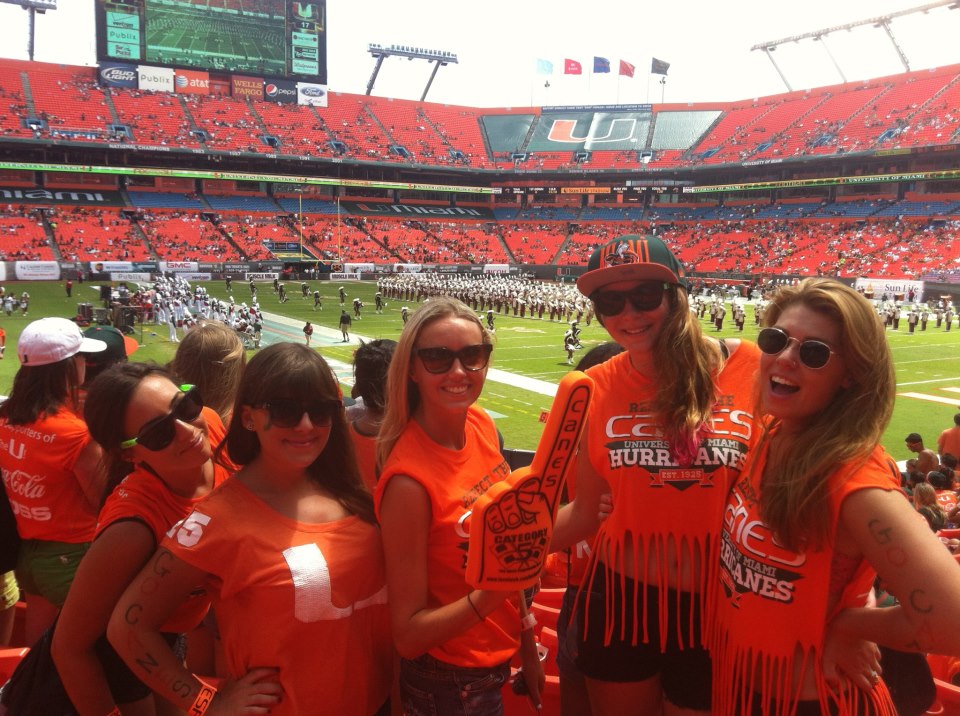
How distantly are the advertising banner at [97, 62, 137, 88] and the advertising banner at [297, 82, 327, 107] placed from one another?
14.6m

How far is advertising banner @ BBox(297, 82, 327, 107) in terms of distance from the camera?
2714 inches

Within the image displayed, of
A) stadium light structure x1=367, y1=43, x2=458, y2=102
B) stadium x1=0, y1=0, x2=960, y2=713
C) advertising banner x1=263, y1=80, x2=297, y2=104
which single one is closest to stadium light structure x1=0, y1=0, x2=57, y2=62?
stadium x1=0, y1=0, x2=960, y2=713

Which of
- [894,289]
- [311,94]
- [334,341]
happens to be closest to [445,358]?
[334,341]

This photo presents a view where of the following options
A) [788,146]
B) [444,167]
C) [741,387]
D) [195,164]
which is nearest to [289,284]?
[195,164]

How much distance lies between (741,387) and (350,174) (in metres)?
69.7

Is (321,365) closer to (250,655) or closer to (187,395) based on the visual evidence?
(187,395)

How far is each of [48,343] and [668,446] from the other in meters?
2.88

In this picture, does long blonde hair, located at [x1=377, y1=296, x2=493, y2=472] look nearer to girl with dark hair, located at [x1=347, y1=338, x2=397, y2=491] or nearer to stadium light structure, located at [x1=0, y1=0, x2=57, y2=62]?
girl with dark hair, located at [x1=347, y1=338, x2=397, y2=491]

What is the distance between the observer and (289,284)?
159ft

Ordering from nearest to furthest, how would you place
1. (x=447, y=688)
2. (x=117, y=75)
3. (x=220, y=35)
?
(x=447, y=688)
(x=117, y=75)
(x=220, y=35)

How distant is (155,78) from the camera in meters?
63.1

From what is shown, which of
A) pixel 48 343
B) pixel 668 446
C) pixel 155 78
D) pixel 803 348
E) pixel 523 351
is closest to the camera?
pixel 803 348

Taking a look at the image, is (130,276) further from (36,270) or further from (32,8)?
(32,8)

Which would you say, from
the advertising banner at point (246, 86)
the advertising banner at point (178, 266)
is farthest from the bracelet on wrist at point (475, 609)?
the advertising banner at point (246, 86)
